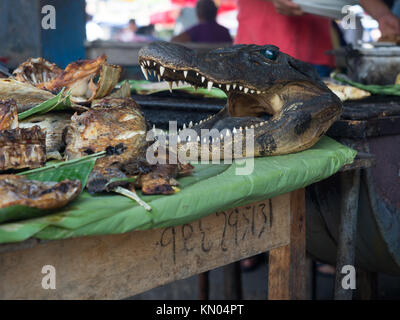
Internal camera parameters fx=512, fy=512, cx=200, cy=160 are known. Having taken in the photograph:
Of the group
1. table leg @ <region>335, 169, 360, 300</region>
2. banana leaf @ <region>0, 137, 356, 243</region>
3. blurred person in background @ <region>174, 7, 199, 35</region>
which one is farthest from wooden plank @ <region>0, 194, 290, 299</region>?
blurred person in background @ <region>174, 7, 199, 35</region>

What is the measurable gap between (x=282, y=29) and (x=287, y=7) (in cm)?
36

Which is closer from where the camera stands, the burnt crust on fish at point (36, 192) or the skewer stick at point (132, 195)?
the burnt crust on fish at point (36, 192)

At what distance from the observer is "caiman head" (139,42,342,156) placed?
170 centimetres

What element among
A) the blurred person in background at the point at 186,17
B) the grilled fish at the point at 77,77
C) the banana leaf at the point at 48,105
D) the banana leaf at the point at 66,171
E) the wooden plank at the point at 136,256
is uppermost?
the blurred person in background at the point at 186,17

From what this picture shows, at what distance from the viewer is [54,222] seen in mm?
1106

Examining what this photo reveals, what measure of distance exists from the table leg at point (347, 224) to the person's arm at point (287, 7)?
1.64 metres

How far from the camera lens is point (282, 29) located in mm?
3768

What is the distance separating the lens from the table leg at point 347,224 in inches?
82.3

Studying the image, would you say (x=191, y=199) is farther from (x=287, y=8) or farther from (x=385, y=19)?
(x=385, y=19)

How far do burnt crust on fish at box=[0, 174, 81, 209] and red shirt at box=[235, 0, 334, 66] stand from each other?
2.84 metres

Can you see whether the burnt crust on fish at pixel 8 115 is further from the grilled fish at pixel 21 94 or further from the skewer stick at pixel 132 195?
the skewer stick at pixel 132 195

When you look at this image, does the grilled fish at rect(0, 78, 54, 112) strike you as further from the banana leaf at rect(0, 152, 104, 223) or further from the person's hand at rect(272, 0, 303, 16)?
the person's hand at rect(272, 0, 303, 16)

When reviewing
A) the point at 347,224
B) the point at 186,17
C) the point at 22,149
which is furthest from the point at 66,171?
the point at 186,17

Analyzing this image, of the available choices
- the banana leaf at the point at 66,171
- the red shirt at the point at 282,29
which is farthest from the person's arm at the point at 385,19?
the banana leaf at the point at 66,171
